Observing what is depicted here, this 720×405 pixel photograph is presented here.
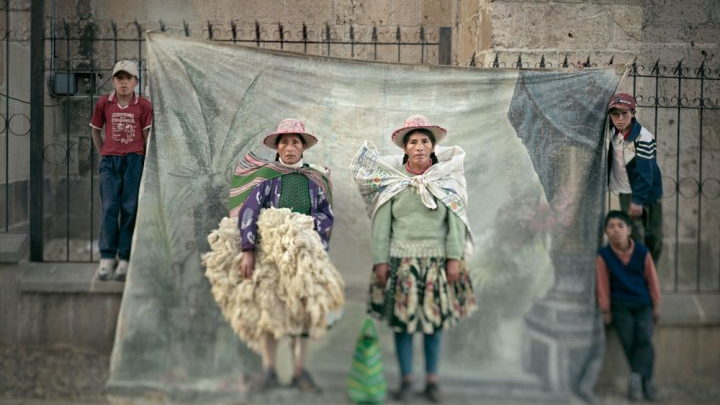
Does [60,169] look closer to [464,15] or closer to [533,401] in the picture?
[464,15]

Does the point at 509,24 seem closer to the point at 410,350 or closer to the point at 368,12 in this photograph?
the point at 368,12

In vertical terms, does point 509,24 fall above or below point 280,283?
above

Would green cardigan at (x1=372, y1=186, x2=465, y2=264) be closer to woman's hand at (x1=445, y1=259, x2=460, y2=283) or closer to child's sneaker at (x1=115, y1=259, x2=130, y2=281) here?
woman's hand at (x1=445, y1=259, x2=460, y2=283)

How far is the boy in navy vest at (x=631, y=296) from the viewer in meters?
5.31

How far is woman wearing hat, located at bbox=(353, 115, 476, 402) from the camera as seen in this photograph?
4.94 meters

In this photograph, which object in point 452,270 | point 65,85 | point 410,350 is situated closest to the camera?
point 452,270

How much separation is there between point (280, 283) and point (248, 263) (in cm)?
22

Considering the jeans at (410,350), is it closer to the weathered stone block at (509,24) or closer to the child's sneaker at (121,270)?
the child's sneaker at (121,270)

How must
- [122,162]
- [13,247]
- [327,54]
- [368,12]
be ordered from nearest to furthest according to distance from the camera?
[122,162] → [13,247] → [327,54] → [368,12]

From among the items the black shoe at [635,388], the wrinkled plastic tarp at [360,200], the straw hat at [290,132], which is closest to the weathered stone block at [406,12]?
the wrinkled plastic tarp at [360,200]

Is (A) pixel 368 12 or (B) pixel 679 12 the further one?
(A) pixel 368 12

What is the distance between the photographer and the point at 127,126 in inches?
224

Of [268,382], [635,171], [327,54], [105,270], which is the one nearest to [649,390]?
[635,171]

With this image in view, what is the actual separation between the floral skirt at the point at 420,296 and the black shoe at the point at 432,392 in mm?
358
